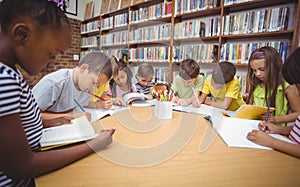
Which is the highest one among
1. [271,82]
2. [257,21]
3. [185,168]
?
[257,21]

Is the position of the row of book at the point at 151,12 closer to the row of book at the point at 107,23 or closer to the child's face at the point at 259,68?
the row of book at the point at 107,23

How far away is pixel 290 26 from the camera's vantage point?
1828 mm

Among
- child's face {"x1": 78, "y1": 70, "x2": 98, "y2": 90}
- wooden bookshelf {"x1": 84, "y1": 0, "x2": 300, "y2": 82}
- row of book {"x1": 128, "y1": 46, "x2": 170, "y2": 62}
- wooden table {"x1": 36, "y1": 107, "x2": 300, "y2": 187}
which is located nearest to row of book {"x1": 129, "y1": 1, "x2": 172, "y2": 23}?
wooden bookshelf {"x1": 84, "y1": 0, "x2": 300, "y2": 82}

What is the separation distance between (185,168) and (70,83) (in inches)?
36.7

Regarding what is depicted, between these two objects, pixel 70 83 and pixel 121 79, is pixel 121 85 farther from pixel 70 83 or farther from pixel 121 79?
pixel 70 83

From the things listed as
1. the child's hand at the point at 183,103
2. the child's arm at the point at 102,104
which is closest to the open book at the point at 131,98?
the child's arm at the point at 102,104

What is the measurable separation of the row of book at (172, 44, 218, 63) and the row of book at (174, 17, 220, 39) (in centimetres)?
14

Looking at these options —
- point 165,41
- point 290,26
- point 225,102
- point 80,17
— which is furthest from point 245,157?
point 80,17

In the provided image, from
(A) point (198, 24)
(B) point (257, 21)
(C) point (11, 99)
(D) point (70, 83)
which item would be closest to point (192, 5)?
(A) point (198, 24)

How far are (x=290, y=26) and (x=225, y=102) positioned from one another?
3.47 feet

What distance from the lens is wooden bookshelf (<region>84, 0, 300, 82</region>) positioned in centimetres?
185

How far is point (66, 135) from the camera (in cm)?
66

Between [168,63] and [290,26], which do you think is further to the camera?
[168,63]

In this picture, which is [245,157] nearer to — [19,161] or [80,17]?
[19,161]
